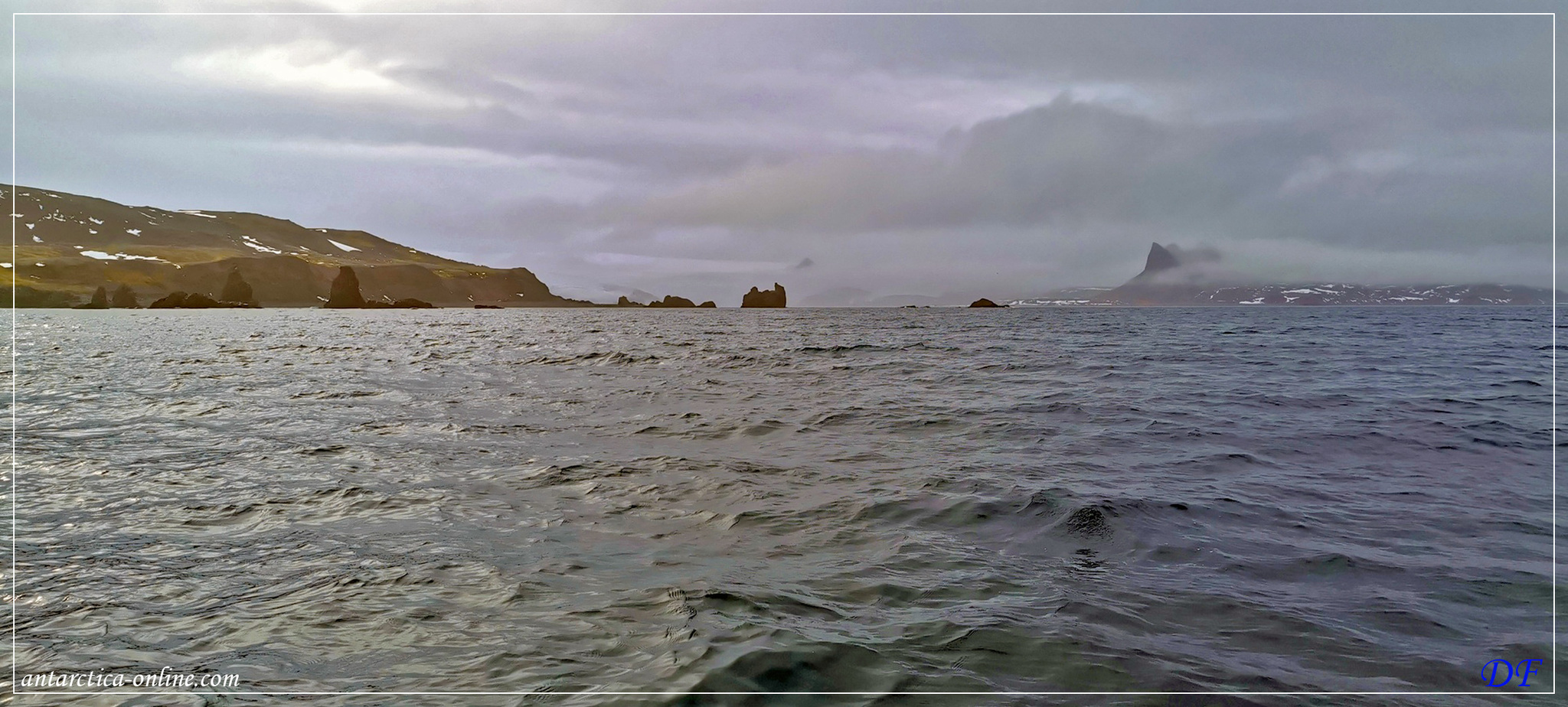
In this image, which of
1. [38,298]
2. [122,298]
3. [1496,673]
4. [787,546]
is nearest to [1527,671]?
[1496,673]

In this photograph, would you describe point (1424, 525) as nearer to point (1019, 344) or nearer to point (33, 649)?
point (33, 649)

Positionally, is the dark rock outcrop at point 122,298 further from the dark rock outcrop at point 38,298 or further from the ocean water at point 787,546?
the ocean water at point 787,546

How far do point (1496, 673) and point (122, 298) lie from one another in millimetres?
257469

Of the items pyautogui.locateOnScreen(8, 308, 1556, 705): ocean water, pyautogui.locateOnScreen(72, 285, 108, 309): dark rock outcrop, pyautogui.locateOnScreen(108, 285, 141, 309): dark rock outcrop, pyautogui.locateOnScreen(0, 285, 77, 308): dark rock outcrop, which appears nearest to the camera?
pyautogui.locateOnScreen(8, 308, 1556, 705): ocean water

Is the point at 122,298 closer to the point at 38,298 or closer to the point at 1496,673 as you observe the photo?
the point at 38,298

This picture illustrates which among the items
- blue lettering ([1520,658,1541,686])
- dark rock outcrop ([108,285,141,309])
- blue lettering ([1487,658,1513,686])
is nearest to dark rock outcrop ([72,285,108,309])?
dark rock outcrop ([108,285,141,309])

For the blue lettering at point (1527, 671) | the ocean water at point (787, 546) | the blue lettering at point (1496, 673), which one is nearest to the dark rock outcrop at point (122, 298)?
the ocean water at point (787, 546)

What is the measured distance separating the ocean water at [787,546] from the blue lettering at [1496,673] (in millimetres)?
86

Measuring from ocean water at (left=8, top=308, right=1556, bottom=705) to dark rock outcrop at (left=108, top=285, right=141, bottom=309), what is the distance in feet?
752

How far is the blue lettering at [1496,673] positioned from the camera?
17.6 ft

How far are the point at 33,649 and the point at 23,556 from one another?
9.84ft

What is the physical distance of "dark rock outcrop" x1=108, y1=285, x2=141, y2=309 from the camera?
189 metres

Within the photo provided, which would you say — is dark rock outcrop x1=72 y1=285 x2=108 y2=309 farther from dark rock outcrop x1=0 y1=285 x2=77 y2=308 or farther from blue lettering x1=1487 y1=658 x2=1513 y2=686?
blue lettering x1=1487 y1=658 x2=1513 y2=686

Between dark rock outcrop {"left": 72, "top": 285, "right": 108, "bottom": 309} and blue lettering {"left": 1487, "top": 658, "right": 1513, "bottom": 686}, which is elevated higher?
dark rock outcrop {"left": 72, "top": 285, "right": 108, "bottom": 309}
